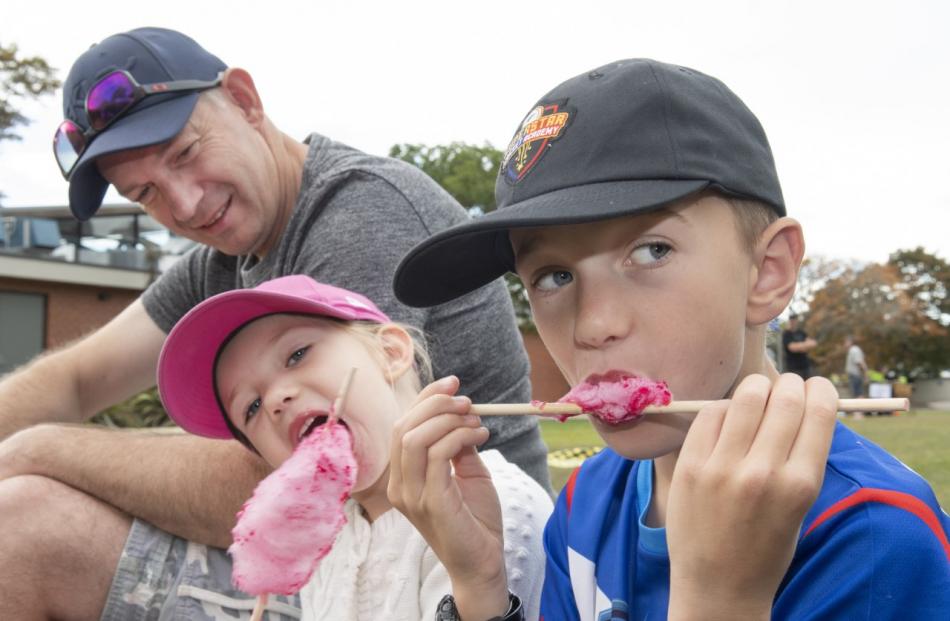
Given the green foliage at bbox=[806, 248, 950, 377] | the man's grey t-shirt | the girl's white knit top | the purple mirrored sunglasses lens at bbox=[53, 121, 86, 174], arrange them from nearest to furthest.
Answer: the girl's white knit top
the man's grey t-shirt
the purple mirrored sunglasses lens at bbox=[53, 121, 86, 174]
the green foliage at bbox=[806, 248, 950, 377]

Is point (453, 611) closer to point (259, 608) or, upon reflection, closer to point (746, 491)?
point (259, 608)

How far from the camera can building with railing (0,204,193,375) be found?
71.4 feet

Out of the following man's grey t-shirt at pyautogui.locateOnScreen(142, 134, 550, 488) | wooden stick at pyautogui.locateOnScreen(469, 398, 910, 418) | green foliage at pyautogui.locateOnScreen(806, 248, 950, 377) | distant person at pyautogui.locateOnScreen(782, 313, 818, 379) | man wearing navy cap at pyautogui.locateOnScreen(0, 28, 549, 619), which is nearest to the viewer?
wooden stick at pyautogui.locateOnScreen(469, 398, 910, 418)

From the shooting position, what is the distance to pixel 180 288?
10.8 ft

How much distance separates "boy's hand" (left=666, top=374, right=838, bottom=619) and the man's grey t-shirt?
47.8 inches

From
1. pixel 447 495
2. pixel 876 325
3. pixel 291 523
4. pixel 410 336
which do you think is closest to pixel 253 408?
pixel 410 336

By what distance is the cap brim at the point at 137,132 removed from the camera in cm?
259

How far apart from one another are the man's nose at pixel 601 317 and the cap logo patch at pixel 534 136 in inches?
9.7

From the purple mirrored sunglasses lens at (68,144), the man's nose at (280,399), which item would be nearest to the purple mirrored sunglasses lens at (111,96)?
the purple mirrored sunglasses lens at (68,144)

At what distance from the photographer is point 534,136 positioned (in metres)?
1.43

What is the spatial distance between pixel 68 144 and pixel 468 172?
24.1 metres

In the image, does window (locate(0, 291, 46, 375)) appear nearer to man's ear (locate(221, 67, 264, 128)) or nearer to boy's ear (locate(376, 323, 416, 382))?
man's ear (locate(221, 67, 264, 128))

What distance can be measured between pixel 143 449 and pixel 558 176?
1.51m

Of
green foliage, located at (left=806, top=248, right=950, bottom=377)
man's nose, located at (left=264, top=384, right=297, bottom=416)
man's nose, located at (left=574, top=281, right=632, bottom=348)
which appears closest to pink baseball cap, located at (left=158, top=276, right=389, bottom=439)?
man's nose, located at (left=264, top=384, right=297, bottom=416)
